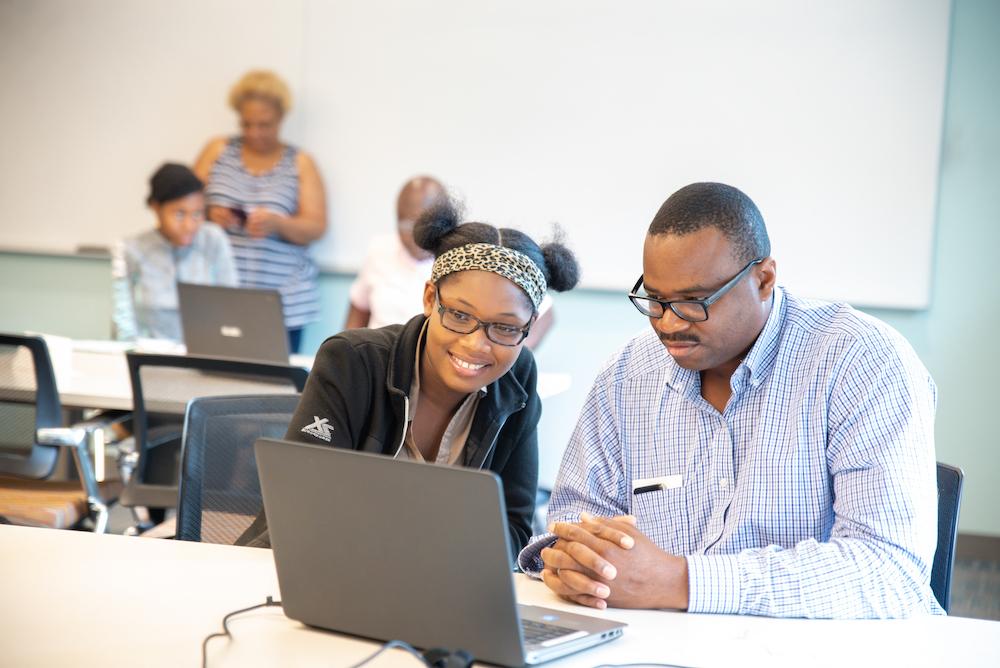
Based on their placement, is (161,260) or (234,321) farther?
(161,260)

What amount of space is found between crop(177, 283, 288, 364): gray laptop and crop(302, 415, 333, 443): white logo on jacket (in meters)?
1.71

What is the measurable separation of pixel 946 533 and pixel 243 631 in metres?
1.15

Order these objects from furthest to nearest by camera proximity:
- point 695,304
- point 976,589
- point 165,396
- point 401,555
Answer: point 976,589 → point 165,396 → point 695,304 → point 401,555

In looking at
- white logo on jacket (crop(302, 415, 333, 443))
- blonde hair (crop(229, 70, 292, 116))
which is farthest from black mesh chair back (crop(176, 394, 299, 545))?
blonde hair (crop(229, 70, 292, 116))

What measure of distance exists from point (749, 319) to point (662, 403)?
0.79 feet

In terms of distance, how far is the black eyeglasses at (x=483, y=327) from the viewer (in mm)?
1985

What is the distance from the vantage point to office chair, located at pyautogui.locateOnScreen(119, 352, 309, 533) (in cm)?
305

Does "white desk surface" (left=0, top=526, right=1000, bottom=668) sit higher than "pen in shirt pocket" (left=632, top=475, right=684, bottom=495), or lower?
lower

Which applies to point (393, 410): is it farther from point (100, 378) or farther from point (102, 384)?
point (100, 378)

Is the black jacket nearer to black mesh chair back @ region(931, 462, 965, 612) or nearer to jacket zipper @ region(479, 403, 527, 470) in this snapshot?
jacket zipper @ region(479, 403, 527, 470)

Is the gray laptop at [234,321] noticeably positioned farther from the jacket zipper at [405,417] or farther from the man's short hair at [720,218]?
the man's short hair at [720,218]

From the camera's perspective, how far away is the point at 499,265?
2.01 m

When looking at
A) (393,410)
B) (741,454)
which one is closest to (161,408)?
(393,410)

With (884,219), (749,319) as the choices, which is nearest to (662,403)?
(749,319)
